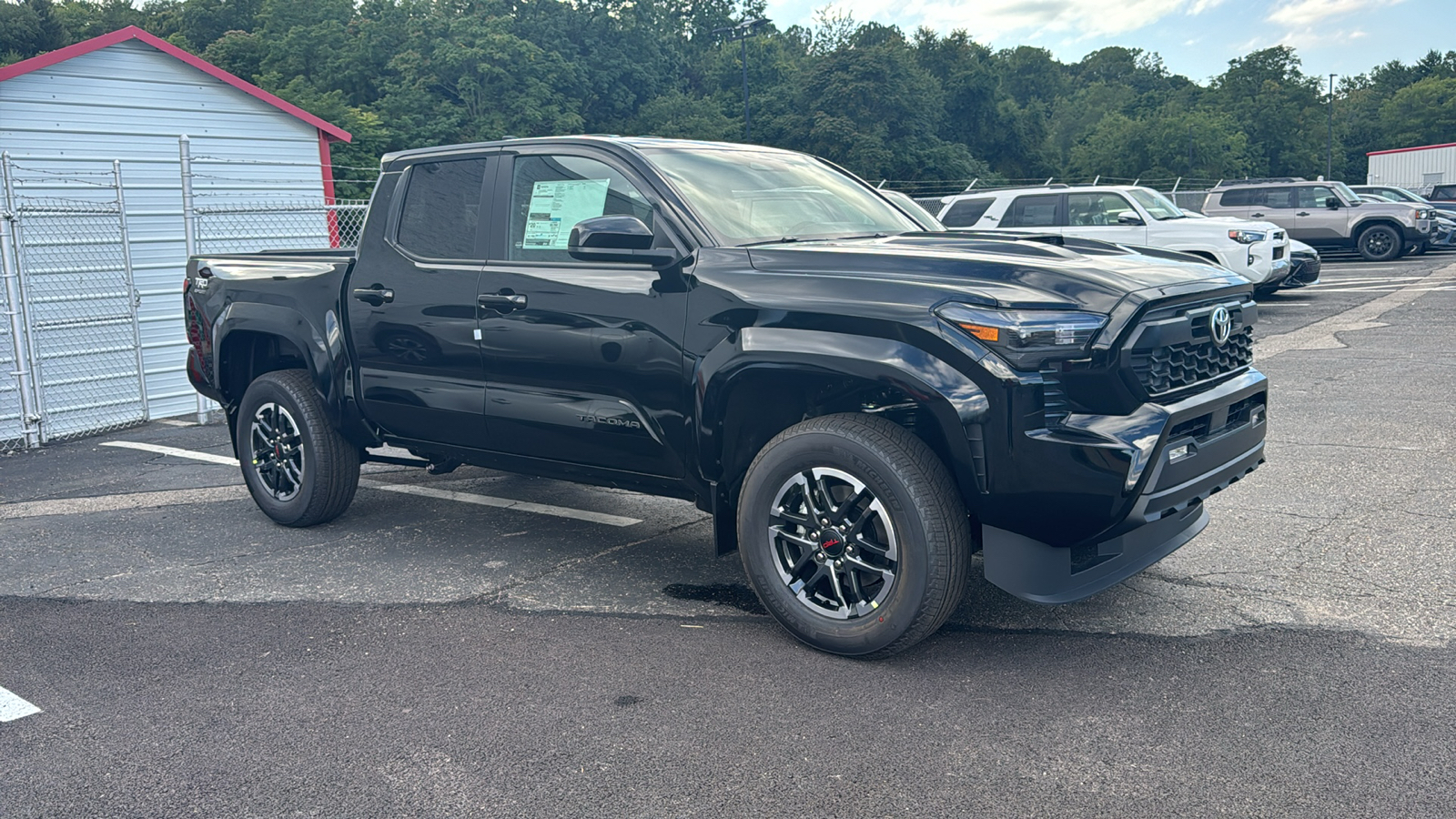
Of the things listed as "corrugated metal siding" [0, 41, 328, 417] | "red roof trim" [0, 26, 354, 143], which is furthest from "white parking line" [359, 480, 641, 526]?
"red roof trim" [0, 26, 354, 143]

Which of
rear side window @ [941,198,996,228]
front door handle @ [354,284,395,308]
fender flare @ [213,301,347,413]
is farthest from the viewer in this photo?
rear side window @ [941,198,996,228]

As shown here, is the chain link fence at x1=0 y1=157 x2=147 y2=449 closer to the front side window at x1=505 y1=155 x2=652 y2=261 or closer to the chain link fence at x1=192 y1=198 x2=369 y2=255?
the chain link fence at x1=192 y1=198 x2=369 y2=255

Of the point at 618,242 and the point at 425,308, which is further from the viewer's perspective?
the point at 425,308

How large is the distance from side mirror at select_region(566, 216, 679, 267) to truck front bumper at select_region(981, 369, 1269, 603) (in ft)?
5.29

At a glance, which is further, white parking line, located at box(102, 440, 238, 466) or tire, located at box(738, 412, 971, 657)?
white parking line, located at box(102, 440, 238, 466)

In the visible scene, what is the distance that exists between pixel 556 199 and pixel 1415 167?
5769cm

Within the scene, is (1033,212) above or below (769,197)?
above

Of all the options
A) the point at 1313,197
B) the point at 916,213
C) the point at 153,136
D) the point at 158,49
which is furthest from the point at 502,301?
the point at 1313,197

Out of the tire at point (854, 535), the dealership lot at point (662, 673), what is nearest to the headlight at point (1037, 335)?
the tire at point (854, 535)

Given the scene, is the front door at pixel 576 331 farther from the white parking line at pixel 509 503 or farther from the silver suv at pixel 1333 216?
the silver suv at pixel 1333 216

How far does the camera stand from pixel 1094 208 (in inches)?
628

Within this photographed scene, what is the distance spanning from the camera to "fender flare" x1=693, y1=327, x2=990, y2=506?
12.3 feet

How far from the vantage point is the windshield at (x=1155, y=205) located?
625 inches

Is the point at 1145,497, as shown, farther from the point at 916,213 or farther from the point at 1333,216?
the point at 1333,216
